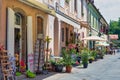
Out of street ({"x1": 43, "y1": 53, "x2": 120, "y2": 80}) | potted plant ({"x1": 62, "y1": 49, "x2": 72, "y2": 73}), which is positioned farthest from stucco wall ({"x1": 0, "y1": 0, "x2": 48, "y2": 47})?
street ({"x1": 43, "y1": 53, "x2": 120, "y2": 80})

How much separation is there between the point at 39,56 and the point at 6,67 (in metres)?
5.14

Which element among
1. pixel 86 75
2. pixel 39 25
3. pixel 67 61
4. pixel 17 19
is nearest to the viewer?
pixel 17 19

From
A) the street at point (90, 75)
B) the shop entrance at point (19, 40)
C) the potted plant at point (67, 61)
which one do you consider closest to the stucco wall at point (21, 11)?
the shop entrance at point (19, 40)

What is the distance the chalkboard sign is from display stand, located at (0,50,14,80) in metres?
4.63

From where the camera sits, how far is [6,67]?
41.0 feet

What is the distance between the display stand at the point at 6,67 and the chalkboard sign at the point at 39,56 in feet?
15.2

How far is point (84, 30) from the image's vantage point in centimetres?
3981

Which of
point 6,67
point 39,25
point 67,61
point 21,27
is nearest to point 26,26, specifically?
point 21,27

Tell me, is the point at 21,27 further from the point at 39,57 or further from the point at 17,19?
the point at 39,57

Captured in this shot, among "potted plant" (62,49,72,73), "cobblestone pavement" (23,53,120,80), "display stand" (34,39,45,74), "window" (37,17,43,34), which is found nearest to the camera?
"cobblestone pavement" (23,53,120,80)

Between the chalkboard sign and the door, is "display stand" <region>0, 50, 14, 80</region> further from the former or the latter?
the chalkboard sign

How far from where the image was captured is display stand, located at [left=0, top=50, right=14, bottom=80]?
12.2 metres

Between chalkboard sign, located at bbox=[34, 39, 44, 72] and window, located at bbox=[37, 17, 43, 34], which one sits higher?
window, located at bbox=[37, 17, 43, 34]

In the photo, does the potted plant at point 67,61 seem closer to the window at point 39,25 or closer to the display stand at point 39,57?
the display stand at point 39,57
